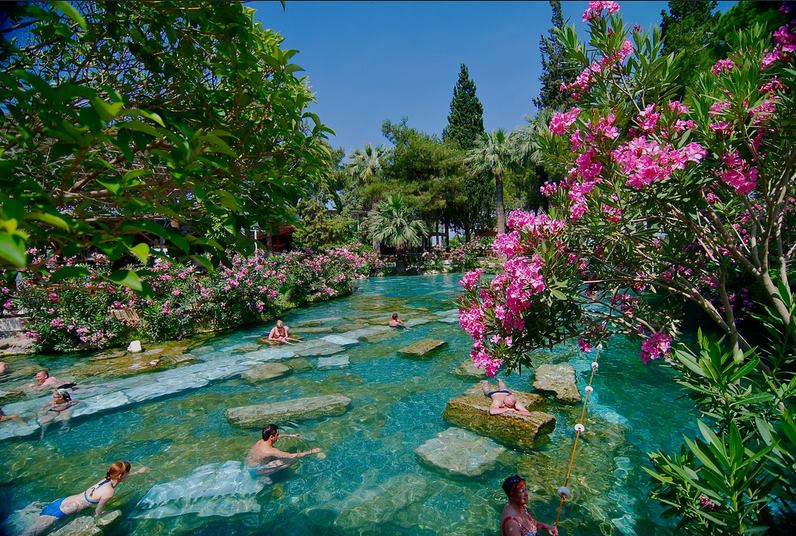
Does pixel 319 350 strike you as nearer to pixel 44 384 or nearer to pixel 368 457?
pixel 368 457

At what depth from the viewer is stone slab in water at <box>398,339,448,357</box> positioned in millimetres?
13388

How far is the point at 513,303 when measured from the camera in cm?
414

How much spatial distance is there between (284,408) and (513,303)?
268 inches

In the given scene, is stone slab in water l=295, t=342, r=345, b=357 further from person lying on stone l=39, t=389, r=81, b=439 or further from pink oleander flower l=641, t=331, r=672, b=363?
pink oleander flower l=641, t=331, r=672, b=363

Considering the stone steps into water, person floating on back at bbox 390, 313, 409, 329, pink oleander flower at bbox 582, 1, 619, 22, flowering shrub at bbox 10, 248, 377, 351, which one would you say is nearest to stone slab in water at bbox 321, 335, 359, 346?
the stone steps into water

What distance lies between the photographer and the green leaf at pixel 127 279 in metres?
1.46

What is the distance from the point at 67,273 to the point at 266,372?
10.8 m

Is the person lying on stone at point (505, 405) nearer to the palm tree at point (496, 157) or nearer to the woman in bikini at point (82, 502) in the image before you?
the woman in bikini at point (82, 502)

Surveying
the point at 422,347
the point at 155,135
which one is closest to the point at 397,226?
the point at 422,347

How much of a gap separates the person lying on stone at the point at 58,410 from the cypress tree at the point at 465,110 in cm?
4622

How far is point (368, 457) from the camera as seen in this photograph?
7.64m

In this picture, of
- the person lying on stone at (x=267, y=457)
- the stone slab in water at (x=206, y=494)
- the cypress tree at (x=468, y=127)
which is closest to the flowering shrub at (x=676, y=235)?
the person lying on stone at (x=267, y=457)

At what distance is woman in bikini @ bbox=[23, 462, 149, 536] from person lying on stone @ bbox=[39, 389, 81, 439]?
3.59 metres

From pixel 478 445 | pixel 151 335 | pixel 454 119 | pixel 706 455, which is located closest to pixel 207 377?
pixel 151 335
